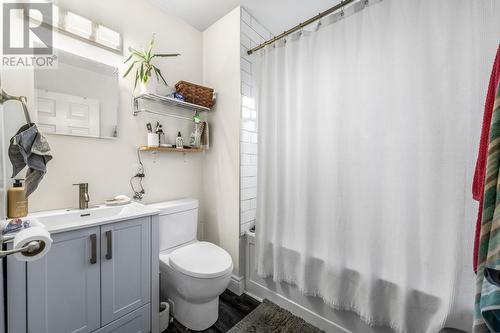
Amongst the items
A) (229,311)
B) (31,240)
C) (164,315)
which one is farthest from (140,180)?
(229,311)

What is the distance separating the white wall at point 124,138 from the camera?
1299 mm

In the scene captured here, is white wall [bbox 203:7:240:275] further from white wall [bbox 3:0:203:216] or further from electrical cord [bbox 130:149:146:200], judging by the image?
electrical cord [bbox 130:149:146:200]

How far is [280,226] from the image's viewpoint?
1613mm

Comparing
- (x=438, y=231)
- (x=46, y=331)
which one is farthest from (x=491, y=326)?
(x=46, y=331)

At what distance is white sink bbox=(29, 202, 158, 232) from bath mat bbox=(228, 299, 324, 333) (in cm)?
105

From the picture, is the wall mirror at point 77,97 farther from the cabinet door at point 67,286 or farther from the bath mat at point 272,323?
the bath mat at point 272,323

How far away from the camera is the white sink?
1.06 m

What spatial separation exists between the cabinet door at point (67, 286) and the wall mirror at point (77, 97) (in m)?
0.74

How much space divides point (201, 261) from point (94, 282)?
0.61 metres

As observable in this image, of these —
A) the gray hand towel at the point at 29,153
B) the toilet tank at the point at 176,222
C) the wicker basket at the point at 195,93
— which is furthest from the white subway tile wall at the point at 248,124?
the gray hand towel at the point at 29,153

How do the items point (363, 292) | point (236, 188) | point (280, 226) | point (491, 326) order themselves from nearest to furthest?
1. point (491, 326)
2. point (363, 292)
3. point (280, 226)
4. point (236, 188)

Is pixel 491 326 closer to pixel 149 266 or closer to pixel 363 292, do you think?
pixel 363 292

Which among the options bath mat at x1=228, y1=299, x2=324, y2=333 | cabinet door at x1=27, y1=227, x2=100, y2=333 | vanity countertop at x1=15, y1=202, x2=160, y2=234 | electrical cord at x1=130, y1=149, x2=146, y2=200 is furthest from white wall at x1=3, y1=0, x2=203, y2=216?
bath mat at x1=228, y1=299, x2=324, y2=333

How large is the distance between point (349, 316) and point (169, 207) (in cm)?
148
